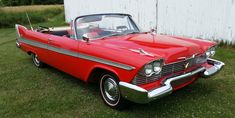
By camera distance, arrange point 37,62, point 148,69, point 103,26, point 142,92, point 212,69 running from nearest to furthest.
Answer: point 142,92 → point 148,69 → point 212,69 → point 103,26 → point 37,62

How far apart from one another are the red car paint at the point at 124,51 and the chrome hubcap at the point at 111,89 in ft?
0.86

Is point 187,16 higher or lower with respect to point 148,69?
higher

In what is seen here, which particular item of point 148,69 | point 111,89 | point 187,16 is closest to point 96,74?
point 111,89

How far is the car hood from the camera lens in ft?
11.8

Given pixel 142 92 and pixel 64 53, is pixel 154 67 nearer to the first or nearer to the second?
pixel 142 92

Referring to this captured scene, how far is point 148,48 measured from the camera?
12.7 feet

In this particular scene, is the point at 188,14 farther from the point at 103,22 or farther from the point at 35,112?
the point at 35,112

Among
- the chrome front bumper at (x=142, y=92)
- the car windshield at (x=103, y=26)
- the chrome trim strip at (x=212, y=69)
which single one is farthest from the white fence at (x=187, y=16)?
the chrome front bumper at (x=142, y=92)

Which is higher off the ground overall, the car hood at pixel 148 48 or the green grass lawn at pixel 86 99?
the car hood at pixel 148 48

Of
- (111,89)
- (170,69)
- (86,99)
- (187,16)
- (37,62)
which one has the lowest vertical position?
(86,99)

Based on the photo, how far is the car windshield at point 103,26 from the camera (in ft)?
15.4

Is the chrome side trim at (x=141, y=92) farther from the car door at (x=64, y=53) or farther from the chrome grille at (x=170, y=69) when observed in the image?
the car door at (x=64, y=53)

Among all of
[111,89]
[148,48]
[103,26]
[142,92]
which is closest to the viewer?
[142,92]

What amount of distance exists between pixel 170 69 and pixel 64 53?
2.06 m
